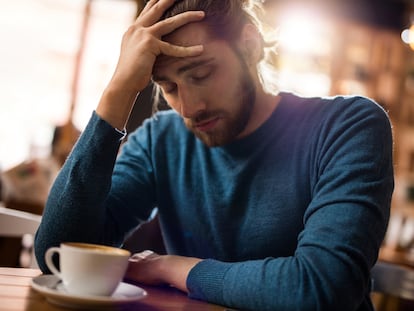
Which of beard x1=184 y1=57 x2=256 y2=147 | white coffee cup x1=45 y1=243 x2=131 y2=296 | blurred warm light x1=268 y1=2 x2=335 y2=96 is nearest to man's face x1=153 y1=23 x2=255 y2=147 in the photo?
beard x1=184 y1=57 x2=256 y2=147

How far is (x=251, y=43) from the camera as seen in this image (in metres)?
1.44

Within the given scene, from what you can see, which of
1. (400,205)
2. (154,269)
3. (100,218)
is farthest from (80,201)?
(400,205)

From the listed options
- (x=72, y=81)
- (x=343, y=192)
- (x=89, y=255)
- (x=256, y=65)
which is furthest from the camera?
(x=72, y=81)

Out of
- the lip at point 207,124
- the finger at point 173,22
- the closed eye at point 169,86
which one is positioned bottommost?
the lip at point 207,124

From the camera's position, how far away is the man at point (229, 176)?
995mm

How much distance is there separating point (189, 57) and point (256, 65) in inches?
11.1

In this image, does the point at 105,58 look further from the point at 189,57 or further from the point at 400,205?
the point at 189,57

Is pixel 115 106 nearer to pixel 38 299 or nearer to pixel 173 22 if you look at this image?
pixel 173 22

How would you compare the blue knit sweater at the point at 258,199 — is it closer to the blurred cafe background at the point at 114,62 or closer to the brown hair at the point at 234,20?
the brown hair at the point at 234,20

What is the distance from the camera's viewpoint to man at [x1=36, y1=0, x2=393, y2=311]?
995mm

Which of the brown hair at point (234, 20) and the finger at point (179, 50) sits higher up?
the brown hair at point (234, 20)

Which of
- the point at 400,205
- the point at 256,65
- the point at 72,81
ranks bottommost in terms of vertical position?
the point at 400,205

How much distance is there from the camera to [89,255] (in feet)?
2.66

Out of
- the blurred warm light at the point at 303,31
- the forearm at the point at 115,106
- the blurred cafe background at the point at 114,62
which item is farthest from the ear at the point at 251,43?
the blurred warm light at the point at 303,31
